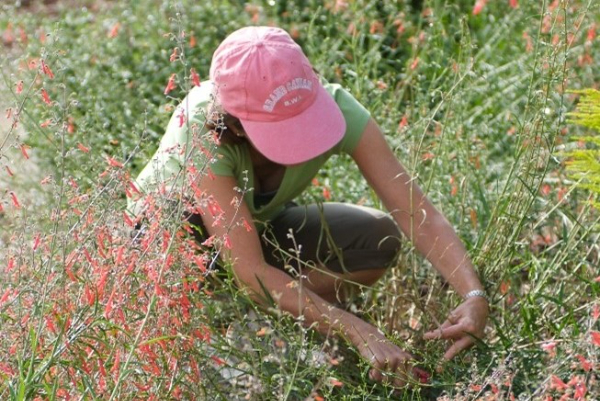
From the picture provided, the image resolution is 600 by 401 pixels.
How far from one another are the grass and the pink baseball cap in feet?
0.60

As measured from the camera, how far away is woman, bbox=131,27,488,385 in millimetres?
3254

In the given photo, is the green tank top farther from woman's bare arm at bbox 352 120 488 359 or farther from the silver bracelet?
the silver bracelet

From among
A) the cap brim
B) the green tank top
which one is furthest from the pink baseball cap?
the green tank top

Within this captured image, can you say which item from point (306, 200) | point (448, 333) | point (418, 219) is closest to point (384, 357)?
point (448, 333)

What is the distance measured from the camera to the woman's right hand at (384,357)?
10.5 feet

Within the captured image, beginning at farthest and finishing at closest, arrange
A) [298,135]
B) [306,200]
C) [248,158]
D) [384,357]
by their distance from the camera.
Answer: [306,200] < [248,158] < [298,135] < [384,357]

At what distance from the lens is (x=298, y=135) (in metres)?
3.31

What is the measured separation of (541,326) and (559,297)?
0.35 feet

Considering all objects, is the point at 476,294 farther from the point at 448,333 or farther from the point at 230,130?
the point at 230,130

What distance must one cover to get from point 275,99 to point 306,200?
118cm

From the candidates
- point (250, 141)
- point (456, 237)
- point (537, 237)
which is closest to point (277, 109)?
point (250, 141)

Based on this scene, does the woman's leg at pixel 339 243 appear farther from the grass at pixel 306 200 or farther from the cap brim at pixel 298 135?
the cap brim at pixel 298 135

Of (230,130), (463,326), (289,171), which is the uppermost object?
(230,130)

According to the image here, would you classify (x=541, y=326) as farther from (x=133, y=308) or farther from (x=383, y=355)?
(x=133, y=308)
